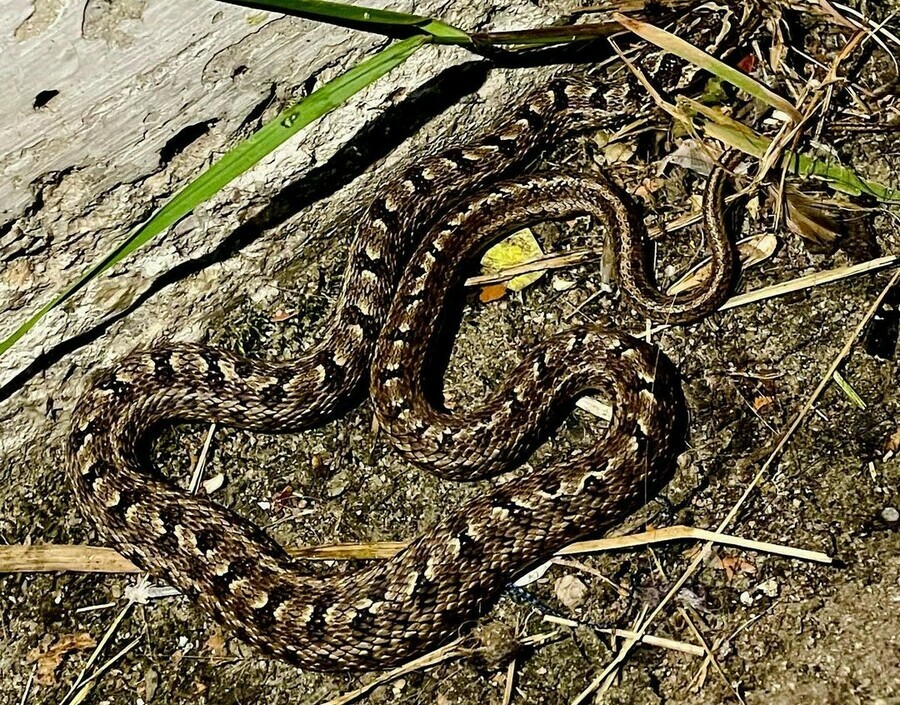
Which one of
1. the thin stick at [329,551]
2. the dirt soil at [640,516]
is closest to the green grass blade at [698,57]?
the dirt soil at [640,516]

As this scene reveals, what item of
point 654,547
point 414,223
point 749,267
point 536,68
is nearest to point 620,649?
point 654,547

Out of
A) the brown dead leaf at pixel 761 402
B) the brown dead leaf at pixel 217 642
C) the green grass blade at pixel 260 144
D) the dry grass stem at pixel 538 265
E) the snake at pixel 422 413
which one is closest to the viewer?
the green grass blade at pixel 260 144

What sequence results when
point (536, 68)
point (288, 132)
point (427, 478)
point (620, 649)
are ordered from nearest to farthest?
Result: point (288, 132), point (620, 649), point (427, 478), point (536, 68)

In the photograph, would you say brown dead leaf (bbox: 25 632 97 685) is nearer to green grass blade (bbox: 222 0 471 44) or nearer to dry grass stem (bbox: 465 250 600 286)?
dry grass stem (bbox: 465 250 600 286)

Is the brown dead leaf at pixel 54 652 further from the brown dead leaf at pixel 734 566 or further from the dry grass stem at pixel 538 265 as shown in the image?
the brown dead leaf at pixel 734 566

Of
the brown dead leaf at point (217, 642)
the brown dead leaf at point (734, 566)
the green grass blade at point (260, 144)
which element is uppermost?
the green grass blade at point (260, 144)

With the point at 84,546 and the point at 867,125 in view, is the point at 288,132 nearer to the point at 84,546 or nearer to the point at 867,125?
the point at 84,546

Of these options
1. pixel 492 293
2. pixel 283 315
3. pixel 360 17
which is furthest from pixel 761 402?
pixel 360 17
